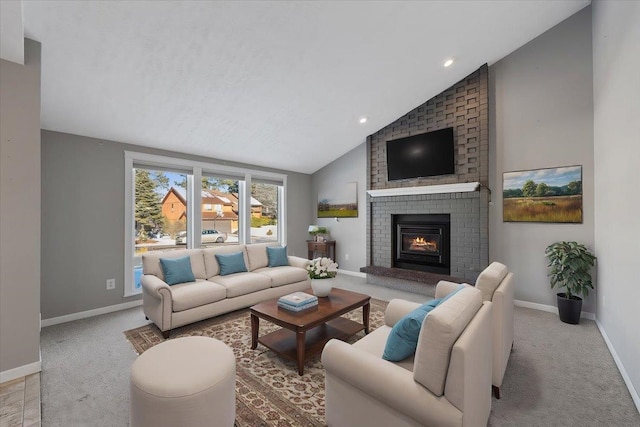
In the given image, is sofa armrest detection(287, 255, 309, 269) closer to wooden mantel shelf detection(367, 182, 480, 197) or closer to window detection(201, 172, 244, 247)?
window detection(201, 172, 244, 247)

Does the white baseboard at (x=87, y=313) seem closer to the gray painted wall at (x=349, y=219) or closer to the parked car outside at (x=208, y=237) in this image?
the parked car outside at (x=208, y=237)

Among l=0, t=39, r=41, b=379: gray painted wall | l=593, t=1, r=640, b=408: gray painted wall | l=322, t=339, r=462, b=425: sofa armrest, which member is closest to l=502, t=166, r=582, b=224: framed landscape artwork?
l=593, t=1, r=640, b=408: gray painted wall

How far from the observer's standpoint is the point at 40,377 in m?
2.24

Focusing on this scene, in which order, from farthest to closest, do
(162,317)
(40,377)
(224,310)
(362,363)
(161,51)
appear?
(224,310) < (162,317) < (161,51) < (40,377) < (362,363)

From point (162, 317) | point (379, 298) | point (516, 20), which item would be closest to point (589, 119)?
point (516, 20)

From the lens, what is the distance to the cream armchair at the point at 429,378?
1.19 meters

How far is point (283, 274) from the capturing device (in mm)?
4102

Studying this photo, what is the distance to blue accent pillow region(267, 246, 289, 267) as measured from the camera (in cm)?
447

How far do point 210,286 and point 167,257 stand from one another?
0.74 m

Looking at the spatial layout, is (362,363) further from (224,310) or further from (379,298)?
(379,298)

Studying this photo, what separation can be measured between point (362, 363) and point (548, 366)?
2049mm

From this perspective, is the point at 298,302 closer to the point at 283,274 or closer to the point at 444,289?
the point at 444,289

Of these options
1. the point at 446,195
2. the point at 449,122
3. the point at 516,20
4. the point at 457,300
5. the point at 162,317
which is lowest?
the point at 162,317

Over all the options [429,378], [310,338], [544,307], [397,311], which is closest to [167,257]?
[310,338]
